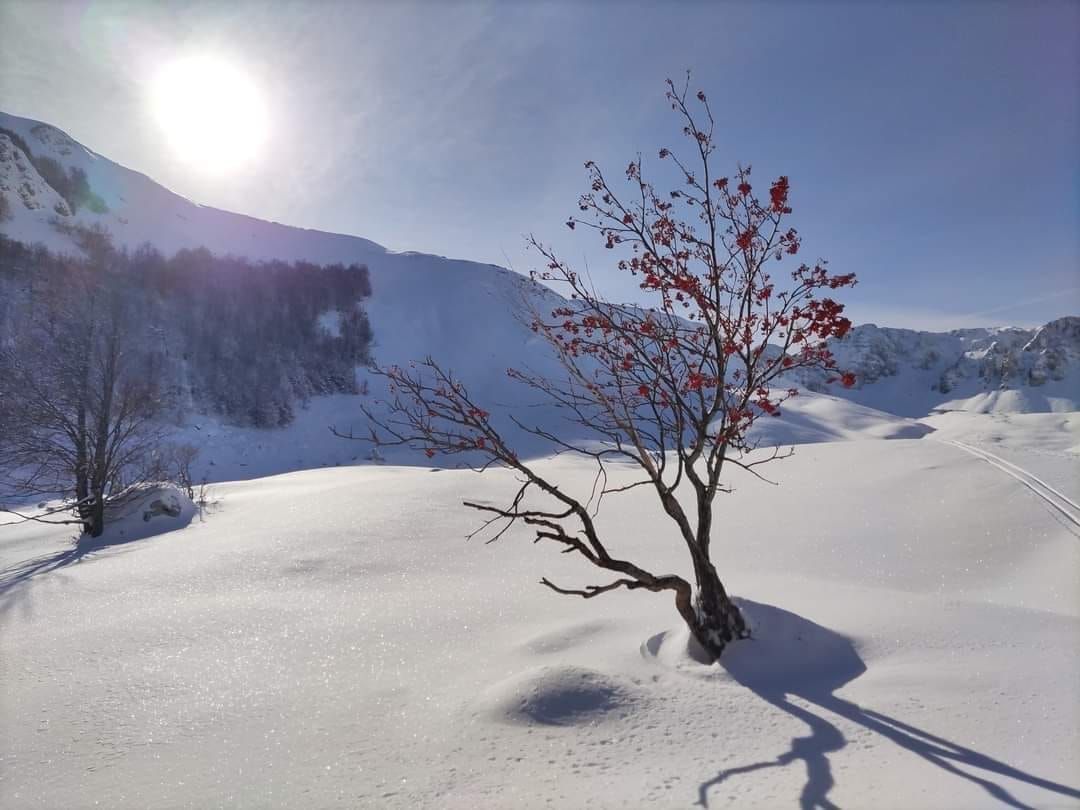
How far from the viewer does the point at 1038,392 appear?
161 metres

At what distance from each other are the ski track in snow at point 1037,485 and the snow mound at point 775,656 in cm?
517

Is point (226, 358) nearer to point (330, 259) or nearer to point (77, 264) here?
point (77, 264)

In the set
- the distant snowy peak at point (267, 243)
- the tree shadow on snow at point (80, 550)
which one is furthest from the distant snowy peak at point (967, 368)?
the tree shadow on snow at point (80, 550)

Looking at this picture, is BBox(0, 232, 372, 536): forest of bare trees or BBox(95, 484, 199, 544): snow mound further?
BBox(0, 232, 372, 536): forest of bare trees

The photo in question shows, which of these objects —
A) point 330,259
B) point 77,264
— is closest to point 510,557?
point 77,264

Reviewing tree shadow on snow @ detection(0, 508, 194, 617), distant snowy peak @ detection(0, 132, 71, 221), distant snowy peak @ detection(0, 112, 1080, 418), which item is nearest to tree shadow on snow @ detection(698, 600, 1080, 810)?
tree shadow on snow @ detection(0, 508, 194, 617)

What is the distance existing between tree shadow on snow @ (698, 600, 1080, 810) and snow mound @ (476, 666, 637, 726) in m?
1.06

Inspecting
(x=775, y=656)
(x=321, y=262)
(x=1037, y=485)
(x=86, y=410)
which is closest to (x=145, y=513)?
(x=86, y=410)

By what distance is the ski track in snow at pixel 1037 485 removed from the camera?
758 cm

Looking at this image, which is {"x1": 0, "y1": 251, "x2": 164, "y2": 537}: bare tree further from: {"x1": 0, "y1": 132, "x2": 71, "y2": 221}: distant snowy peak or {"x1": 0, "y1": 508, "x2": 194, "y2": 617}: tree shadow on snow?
{"x1": 0, "y1": 132, "x2": 71, "y2": 221}: distant snowy peak

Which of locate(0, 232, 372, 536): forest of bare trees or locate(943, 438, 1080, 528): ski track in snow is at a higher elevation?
locate(0, 232, 372, 536): forest of bare trees

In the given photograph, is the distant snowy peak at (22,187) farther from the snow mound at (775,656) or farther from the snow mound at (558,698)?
the snow mound at (775,656)

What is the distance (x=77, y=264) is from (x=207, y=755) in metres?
52.7

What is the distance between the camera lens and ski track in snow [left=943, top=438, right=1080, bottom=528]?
24.9 ft
